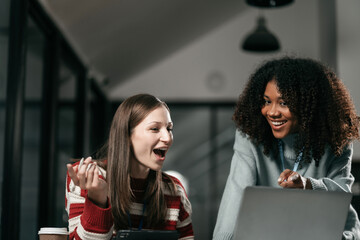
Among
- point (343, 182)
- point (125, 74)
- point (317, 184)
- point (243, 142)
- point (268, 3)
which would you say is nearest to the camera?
point (317, 184)

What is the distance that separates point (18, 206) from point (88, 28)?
74.9 inches

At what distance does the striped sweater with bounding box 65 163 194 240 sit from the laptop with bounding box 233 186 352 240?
402 mm

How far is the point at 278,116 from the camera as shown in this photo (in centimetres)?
178

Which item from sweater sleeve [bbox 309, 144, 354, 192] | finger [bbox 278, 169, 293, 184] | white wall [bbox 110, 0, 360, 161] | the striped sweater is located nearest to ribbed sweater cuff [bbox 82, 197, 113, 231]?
the striped sweater

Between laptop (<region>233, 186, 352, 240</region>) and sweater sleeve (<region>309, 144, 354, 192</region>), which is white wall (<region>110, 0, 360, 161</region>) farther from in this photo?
laptop (<region>233, 186, 352, 240</region>)

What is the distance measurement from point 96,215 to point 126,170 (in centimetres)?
26

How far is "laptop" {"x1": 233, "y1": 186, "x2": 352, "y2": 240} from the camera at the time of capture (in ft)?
4.44

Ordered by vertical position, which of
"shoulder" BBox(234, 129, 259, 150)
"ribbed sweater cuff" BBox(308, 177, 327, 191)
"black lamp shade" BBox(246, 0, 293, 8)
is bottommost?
"ribbed sweater cuff" BBox(308, 177, 327, 191)

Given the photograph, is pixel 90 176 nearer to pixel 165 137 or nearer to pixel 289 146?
pixel 165 137

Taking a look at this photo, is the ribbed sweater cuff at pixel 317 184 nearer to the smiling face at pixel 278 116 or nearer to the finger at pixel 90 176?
the smiling face at pixel 278 116

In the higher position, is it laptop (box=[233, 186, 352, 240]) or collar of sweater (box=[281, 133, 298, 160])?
collar of sweater (box=[281, 133, 298, 160])

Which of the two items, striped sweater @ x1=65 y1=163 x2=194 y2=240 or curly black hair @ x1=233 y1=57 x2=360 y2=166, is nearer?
striped sweater @ x1=65 y1=163 x2=194 y2=240

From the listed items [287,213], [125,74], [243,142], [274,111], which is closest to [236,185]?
[243,142]

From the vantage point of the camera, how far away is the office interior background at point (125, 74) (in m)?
2.99
